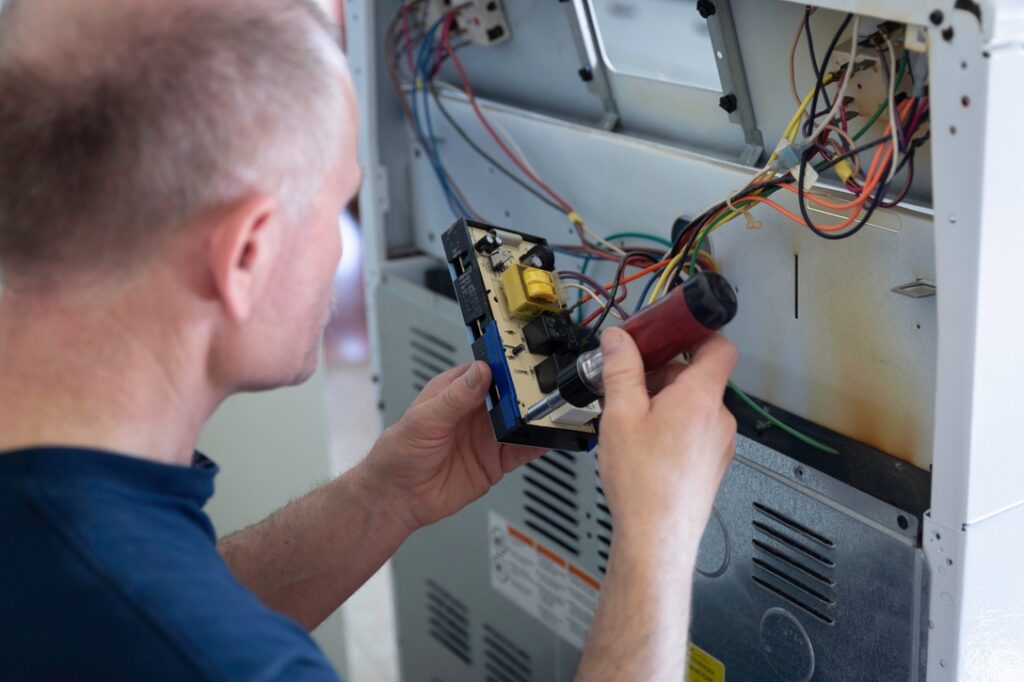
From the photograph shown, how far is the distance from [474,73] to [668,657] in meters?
1.15

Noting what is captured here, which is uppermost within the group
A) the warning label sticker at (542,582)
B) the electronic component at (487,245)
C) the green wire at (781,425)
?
the electronic component at (487,245)

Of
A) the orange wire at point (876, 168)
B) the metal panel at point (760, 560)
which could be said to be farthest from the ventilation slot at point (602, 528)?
the orange wire at point (876, 168)

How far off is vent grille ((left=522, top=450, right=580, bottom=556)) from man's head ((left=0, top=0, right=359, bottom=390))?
77 centimetres

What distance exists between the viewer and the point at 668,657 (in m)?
1.01

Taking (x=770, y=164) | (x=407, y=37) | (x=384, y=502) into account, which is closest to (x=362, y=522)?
(x=384, y=502)

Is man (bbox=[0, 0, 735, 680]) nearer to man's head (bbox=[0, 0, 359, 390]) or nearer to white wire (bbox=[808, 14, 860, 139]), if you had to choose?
man's head (bbox=[0, 0, 359, 390])

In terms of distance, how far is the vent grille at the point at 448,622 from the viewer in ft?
6.73

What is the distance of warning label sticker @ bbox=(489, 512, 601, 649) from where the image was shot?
1.70 meters

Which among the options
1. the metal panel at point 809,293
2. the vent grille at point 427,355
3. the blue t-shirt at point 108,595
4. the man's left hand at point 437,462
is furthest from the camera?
the vent grille at point 427,355

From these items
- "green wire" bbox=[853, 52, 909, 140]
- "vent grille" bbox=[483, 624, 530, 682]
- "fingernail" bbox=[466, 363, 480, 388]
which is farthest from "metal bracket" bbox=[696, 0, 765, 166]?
"vent grille" bbox=[483, 624, 530, 682]

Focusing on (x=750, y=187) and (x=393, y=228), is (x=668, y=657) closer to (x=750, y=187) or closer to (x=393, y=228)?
(x=750, y=187)

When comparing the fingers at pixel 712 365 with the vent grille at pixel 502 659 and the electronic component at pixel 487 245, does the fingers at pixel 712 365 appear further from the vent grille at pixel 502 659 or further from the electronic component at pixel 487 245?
the vent grille at pixel 502 659

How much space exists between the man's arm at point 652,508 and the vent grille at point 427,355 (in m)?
0.82

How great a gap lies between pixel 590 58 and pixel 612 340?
0.63 meters
